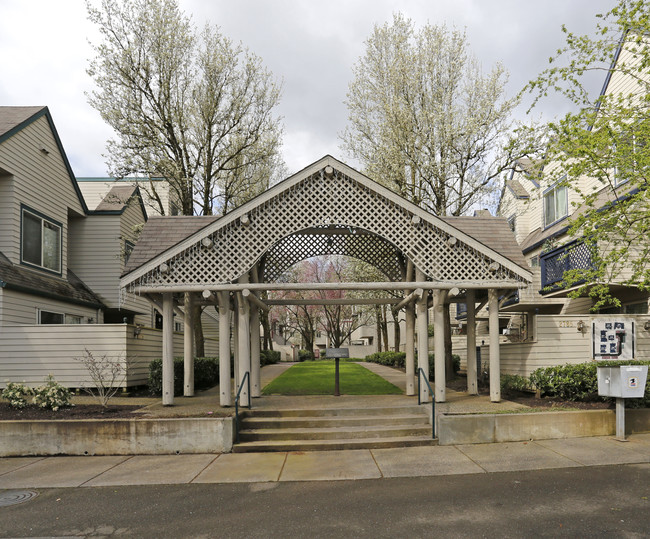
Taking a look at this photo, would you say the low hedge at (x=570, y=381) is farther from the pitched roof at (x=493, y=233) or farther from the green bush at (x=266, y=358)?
the green bush at (x=266, y=358)

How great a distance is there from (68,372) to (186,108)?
30.1ft

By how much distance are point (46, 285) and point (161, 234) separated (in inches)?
211

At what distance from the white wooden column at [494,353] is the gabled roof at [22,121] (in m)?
13.7

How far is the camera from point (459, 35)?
1739 centimetres

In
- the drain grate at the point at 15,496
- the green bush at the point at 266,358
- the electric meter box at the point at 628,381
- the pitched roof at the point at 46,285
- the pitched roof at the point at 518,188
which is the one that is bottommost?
the green bush at the point at 266,358

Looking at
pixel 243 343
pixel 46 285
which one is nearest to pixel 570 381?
pixel 243 343

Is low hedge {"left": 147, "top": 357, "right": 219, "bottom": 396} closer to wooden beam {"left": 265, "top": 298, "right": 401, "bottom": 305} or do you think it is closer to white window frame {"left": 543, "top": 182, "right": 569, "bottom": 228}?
wooden beam {"left": 265, "top": 298, "right": 401, "bottom": 305}

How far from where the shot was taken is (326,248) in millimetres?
13344

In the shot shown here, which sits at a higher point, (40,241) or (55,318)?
(40,241)

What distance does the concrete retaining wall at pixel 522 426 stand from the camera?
30.2ft

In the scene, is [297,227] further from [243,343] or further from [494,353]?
[494,353]

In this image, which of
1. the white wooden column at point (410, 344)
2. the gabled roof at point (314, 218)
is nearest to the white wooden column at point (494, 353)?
the gabled roof at point (314, 218)

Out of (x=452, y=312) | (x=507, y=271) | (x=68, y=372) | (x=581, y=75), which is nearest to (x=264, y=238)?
(x=507, y=271)

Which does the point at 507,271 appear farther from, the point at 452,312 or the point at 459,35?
the point at 452,312
